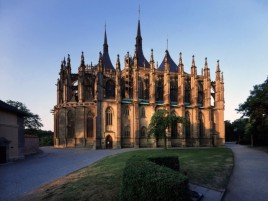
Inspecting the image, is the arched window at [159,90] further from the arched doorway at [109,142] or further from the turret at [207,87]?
the arched doorway at [109,142]

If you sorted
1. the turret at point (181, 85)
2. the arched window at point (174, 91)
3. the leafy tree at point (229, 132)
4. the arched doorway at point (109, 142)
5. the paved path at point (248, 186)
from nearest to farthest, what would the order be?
the paved path at point (248, 186) < the arched doorway at point (109, 142) < the turret at point (181, 85) < the arched window at point (174, 91) < the leafy tree at point (229, 132)

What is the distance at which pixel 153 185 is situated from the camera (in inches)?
300

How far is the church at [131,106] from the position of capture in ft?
166

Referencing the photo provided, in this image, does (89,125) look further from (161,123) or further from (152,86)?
(161,123)

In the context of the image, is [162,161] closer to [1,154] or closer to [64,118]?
[1,154]

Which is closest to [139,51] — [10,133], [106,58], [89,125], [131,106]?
[106,58]

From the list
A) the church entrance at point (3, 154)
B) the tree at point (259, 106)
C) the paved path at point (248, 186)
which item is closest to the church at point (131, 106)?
the tree at point (259, 106)

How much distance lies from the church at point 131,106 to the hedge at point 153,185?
128 ft

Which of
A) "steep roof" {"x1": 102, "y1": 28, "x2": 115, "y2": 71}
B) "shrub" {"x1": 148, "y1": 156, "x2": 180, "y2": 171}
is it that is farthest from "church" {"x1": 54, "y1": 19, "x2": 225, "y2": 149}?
"shrub" {"x1": 148, "y1": 156, "x2": 180, "y2": 171}

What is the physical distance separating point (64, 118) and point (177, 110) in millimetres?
25154

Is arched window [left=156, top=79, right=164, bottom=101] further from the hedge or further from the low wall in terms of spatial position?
the hedge

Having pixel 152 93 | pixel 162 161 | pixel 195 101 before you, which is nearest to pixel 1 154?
pixel 162 161

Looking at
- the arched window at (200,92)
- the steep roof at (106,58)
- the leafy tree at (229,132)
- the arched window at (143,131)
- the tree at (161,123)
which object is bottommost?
the leafy tree at (229,132)

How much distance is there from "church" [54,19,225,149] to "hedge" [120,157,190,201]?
39.1m
